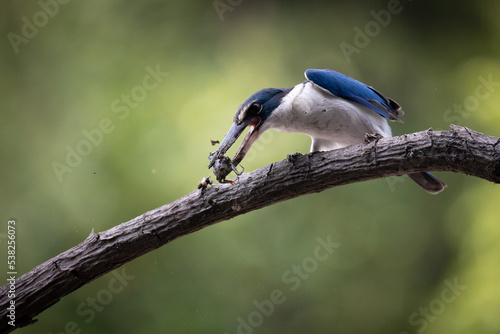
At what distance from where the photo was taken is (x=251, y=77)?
156 inches

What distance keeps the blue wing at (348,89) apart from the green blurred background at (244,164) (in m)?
1.35

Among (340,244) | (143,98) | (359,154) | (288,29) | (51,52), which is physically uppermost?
(51,52)

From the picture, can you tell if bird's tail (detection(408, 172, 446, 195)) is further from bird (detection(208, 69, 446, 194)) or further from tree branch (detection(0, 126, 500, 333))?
tree branch (detection(0, 126, 500, 333))

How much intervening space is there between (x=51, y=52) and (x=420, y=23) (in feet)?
10.7

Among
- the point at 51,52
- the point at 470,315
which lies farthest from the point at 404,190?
the point at 51,52

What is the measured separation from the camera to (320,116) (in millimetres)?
2402

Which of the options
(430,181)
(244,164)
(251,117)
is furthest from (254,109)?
(244,164)

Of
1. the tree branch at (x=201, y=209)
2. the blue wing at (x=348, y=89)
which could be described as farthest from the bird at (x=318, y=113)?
the tree branch at (x=201, y=209)

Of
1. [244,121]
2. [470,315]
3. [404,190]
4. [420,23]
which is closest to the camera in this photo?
[244,121]

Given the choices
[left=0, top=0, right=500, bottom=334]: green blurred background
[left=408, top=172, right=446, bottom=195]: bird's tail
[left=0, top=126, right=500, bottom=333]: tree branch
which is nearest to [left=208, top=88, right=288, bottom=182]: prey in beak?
[left=0, top=126, right=500, bottom=333]: tree branch

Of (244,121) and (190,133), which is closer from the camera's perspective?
(244,121)

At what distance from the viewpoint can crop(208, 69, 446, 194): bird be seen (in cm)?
237

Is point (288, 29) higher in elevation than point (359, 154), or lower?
higher

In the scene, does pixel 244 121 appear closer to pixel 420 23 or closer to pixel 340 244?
pixel 340 244
